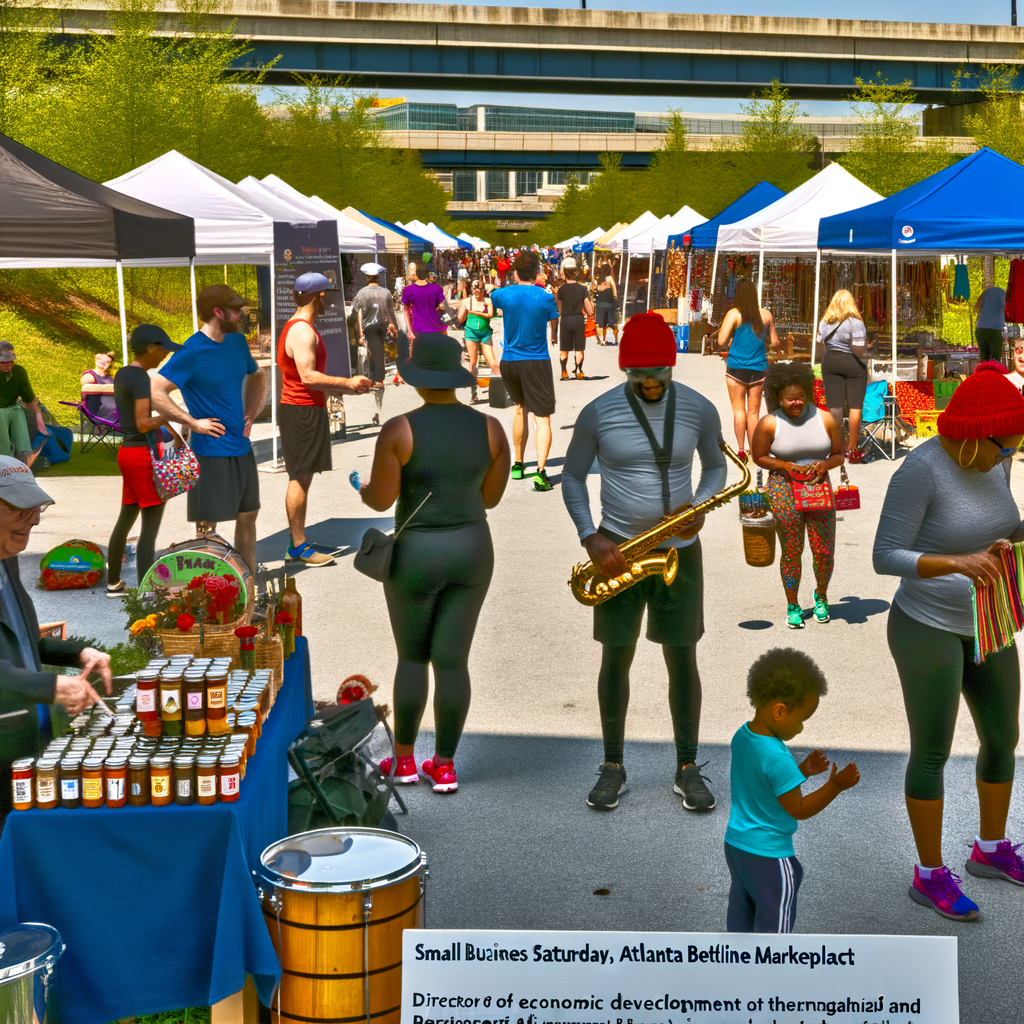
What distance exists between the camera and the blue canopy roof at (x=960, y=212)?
13.1 metres

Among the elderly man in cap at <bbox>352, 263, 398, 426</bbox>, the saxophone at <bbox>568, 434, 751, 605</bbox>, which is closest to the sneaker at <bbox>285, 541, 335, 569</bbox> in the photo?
the saxophone at <bbox>568, 434, 751, 605</bbox>

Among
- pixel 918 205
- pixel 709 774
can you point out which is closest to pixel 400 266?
pixel 918 205

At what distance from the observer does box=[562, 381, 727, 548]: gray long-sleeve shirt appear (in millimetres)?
5301

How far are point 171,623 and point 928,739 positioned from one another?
2874 mm

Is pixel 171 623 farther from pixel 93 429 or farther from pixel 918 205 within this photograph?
pixel 93 429

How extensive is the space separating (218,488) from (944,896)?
5247 mm

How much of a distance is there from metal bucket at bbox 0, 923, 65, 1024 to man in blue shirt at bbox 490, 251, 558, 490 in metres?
9.29

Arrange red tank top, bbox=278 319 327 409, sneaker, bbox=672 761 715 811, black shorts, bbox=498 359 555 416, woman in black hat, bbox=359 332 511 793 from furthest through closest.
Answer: black shorts, bbox=498 359 555 416
red tank top, bbox=278 319 327 409
sneaker, bbox=672 761 715 811
woman in black hat, bbox=359 332 511 793

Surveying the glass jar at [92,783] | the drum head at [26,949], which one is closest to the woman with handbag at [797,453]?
the glass jar at [92,783]

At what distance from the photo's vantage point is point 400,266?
4869 centimetres

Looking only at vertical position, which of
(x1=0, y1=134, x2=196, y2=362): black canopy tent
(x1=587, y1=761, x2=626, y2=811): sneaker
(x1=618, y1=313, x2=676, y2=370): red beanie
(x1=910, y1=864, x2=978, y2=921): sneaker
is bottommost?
(x1=910, y1=864, x2=978, y2=921): sneaker

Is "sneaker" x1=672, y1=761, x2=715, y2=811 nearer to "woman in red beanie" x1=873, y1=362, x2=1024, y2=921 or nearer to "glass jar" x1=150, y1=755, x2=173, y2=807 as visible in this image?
"woman in red beanie" x1=873, y1=362, x2=1024, y2=921

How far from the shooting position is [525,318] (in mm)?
12258

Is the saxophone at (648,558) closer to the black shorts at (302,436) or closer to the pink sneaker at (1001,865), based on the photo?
the pink sneaker at (1001,865)
